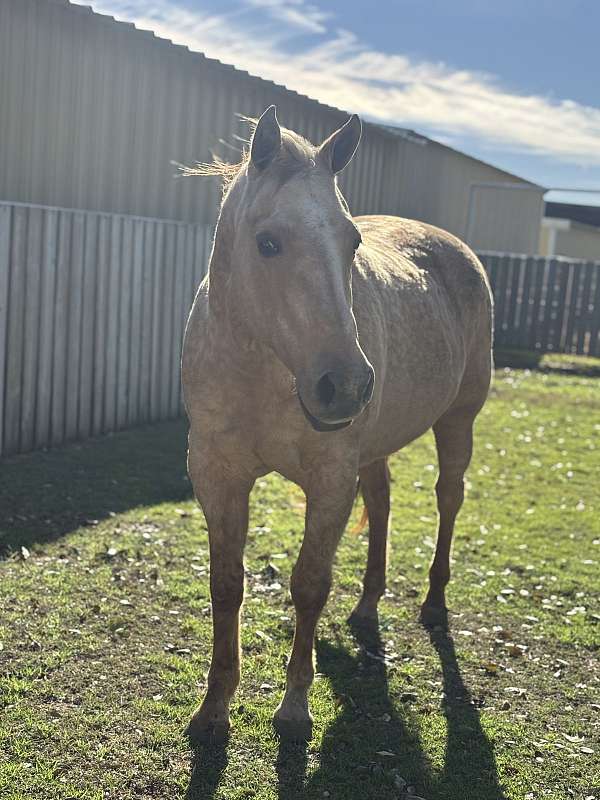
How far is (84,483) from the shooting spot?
716 centimetres

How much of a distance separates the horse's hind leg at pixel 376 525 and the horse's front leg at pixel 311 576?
128 cm

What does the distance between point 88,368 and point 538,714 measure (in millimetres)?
6024

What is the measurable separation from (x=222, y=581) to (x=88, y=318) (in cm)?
556

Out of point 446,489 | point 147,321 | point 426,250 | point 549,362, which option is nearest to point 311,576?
point 446,489

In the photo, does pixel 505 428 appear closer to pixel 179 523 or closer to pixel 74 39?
pixel 179 523

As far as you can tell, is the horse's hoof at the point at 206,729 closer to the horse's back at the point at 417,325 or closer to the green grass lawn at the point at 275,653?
the green grass lawn at the point at 275,653

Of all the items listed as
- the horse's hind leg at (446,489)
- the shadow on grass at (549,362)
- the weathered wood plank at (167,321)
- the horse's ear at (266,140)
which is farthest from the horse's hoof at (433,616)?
the shadow on grass at (549,362)

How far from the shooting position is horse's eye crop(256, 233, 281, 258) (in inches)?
115

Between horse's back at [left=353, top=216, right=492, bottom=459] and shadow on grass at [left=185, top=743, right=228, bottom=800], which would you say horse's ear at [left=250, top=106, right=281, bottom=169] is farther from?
shadow on grass at [left=185, top=743, right=228, bottom=800]

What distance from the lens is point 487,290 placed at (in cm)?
543

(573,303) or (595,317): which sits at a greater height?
(573,303)

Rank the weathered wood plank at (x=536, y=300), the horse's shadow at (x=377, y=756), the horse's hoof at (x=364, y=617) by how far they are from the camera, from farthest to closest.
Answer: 1. the weathered wood plank at (x=536, y=300)
2. the horse's hoof at (x=364, y=617)
3. the horse's shadow at (x=377, y=756)

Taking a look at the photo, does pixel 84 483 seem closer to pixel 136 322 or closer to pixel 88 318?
pixel 88 318

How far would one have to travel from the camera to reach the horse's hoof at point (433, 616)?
16.2 ft
